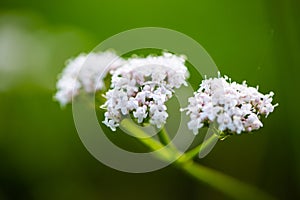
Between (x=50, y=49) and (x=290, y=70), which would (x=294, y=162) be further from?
(x=50, y=49)

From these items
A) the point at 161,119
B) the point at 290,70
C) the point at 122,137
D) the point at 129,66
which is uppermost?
the point at 290,70

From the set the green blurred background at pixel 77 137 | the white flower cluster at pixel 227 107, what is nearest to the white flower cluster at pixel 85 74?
the white flower cluster at pixel 227 107

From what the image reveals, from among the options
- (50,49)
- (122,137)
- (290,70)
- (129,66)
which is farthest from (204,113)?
(50,49)

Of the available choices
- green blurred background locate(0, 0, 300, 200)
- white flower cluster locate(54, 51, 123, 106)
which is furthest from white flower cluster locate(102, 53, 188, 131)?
green blurred background locate(0, 0, 300, 200)

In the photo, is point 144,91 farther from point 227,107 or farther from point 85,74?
point 85,74

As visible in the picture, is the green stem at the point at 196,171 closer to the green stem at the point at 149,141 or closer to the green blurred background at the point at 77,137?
the green stem at the point at 149,141

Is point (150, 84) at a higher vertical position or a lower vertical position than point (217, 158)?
lower

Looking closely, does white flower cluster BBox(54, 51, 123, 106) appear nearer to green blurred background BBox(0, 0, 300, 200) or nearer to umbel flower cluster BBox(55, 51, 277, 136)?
umbel flower cluster BBox(55, 51, 277, 136)
